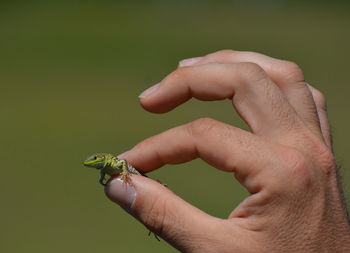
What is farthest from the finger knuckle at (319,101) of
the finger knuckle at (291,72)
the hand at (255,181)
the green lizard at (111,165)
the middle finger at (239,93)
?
the green lizard at (111,165)

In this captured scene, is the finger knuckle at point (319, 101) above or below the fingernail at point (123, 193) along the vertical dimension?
above

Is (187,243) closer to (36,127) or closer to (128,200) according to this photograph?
(128,200)

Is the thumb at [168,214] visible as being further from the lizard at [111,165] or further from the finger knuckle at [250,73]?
the finger knuckle at [250,73]

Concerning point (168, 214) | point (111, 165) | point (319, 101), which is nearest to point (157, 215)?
point (168, 214)

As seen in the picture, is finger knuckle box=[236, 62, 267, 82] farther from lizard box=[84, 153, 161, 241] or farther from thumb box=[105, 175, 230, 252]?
lizard box=[84, 153, 161, 241]

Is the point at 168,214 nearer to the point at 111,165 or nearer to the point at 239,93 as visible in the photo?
the point at 111,165

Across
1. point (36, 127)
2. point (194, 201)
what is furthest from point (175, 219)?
point (36, 127)

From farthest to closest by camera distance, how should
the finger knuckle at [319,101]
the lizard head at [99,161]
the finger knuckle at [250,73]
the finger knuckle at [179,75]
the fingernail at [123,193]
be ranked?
1. the finger knuckle at [319,101]
2. the lizard head at [99,161]
3. the finger knuckle at [179,75]
4. the finger knuckle at [250,73]
5. the fingernail at [123,193]
